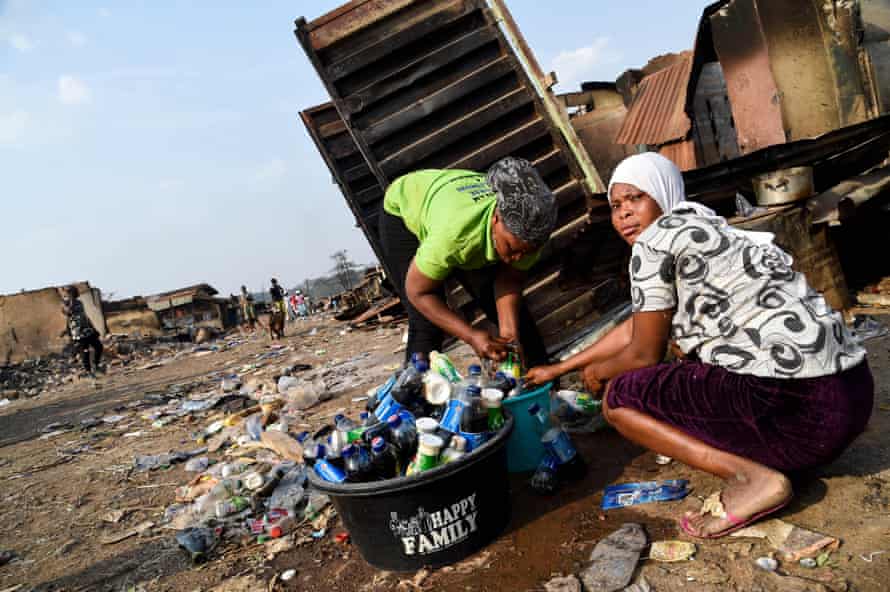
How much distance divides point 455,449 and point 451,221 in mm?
1089

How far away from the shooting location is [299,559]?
7.96 ft

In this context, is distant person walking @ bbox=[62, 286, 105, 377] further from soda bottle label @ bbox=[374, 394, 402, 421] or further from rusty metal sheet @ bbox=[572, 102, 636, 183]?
rusty metal sheet @ bbox=[572, 102, 636, 183]

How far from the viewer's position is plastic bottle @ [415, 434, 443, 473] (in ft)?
6.61

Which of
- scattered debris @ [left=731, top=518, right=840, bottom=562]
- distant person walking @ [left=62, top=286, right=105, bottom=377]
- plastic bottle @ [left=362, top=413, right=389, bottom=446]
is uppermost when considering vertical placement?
distant person walking @ [left=62, top=286, right=105, bottom=377]

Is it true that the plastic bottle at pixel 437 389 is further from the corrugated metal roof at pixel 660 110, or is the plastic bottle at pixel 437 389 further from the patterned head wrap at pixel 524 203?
the corrugated metal roof at pixel 660 110

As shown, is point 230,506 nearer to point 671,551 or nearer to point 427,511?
point 427,511

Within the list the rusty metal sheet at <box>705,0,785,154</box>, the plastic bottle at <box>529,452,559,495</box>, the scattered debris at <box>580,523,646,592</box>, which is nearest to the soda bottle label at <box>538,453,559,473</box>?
the plastic bottle at <box>529,452,559,495</box>

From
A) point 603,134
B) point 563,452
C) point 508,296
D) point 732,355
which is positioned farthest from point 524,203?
point 603,134

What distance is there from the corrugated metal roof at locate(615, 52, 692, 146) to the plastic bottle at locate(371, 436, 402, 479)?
33.5ft

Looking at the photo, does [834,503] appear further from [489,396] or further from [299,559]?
[299,559]

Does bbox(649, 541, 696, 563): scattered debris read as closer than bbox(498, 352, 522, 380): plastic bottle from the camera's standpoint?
Yes

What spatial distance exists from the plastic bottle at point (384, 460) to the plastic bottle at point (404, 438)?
3 centimetres

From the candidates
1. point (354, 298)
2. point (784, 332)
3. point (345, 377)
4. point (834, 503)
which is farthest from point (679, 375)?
point (354, 298)

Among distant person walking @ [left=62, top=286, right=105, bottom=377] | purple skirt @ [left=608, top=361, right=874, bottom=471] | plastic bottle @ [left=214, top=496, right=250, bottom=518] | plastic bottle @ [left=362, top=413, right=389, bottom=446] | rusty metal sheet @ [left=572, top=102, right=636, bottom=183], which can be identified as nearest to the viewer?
purple skirt @ [left=608, top=361, right=874, bottom=471]
